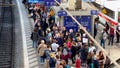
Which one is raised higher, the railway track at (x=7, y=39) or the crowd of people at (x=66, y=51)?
the crowd of people at (x=66, y=51)

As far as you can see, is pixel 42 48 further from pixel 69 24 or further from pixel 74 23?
pixel 69 24

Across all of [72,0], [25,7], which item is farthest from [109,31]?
[25,7]

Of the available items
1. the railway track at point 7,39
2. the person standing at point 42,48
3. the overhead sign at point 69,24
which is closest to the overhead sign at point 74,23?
the overhead sign at point 69,24

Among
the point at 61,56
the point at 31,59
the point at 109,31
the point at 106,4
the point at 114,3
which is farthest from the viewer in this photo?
the point at 106,4

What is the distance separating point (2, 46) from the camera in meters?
22.1

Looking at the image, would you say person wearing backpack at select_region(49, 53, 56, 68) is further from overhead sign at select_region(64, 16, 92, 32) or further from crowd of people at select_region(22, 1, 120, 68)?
overhead sign at select_region(64, 16, 92, 32)

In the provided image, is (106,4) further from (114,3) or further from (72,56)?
(72,56)

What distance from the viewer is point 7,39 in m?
23.4

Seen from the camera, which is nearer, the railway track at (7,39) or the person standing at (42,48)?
the person standing at (42,48)

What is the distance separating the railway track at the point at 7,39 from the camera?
18.8 m

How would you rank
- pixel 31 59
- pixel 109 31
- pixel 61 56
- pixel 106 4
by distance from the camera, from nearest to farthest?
pixel 61 56, pixel 31 59, pixel 109 31, pixel 106 4

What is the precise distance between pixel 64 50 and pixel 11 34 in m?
→ 10.1

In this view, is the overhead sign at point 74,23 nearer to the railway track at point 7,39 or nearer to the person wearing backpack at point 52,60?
the railway track at point 7,39

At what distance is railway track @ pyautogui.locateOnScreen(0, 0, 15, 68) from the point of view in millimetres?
18844
